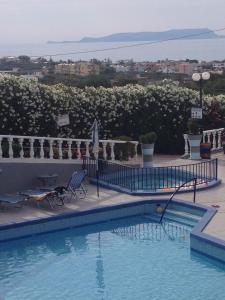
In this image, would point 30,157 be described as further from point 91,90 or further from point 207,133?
point 207,133

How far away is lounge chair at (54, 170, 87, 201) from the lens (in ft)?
46.3

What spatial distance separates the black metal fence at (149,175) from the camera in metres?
16.2

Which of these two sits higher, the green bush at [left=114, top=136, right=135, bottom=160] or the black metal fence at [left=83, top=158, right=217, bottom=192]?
the green bush at [left=114, top=136, right=135, bottom=160]

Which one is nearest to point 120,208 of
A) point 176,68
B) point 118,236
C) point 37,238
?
point 118,236

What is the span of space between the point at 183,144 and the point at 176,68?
4466cm

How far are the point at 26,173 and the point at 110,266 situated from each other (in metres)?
5.28

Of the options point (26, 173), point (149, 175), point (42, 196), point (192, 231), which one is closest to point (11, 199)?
point (42, 196)

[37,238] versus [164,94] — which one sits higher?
[164,94]

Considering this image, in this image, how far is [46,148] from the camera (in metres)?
16.8

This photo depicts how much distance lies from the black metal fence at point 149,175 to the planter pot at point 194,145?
4.95 ft

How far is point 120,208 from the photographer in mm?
14227

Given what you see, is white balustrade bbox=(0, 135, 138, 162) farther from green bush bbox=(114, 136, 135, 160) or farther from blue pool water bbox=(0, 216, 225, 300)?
blue pool water bbox=(0, 216, 225, 300)

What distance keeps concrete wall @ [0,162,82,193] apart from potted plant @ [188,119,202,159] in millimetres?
4443

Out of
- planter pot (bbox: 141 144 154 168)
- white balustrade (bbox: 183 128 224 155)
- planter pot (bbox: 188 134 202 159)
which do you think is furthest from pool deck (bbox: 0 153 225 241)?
white balustrade (bbox: 183 128 224 155)
